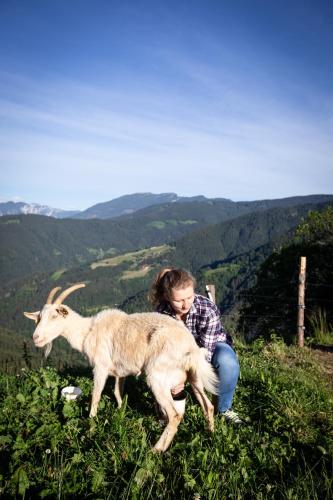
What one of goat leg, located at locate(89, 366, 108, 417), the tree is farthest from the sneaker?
the tree

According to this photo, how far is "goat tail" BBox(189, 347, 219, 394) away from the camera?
372 cm

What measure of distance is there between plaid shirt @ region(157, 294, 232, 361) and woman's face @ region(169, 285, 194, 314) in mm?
167

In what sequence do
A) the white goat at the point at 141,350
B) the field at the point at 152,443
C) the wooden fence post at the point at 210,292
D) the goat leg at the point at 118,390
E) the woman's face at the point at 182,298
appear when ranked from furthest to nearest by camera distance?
the wooden fence post at the point at 210,292, the goat leg at the point at 118,390, the woman's face at the point at 182,298, the white goat at the point at 141,350, the field at the point at 152,443

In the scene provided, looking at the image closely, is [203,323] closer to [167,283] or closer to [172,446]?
[167,283]

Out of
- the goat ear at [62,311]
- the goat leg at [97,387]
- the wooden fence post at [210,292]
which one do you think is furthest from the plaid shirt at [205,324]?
the wooden fence post at [210,292]

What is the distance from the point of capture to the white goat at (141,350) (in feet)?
12.1

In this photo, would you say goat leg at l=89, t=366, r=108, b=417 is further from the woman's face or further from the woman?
the woman's face

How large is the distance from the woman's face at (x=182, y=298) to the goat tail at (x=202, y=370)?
1.79 ft

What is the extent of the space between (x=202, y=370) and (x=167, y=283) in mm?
1037

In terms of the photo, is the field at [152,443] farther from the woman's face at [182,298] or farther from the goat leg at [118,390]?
the woman's face at [182,298]

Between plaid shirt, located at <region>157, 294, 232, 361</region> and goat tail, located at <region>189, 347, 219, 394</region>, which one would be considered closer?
goat tail, located at <region>189, 347, 219, 394</region>

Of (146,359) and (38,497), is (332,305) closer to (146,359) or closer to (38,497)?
(146,359)

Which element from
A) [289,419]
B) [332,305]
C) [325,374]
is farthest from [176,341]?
[332,305]

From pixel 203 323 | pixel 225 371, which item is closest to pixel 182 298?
pixel 203 323
